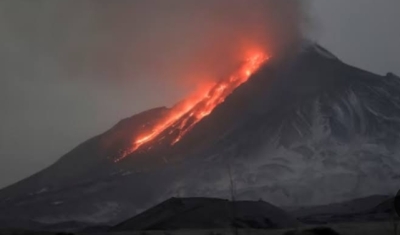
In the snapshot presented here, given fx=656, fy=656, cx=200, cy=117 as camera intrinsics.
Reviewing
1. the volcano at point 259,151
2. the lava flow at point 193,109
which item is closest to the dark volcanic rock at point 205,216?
the volcano at point 259,151

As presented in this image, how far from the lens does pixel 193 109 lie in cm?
10962

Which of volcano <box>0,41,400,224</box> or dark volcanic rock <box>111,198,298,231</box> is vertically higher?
volcano <box>0,41,400,224</box>

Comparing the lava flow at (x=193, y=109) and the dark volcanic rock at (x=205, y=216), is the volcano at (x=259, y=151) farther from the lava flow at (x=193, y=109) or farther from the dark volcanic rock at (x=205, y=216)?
the dark volcanic rock at (x=205, y=216)

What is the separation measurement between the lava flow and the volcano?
285mm

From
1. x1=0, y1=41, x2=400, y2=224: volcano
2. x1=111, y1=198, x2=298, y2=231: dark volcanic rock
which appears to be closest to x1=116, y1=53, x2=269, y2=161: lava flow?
x1=0, y1=41, x2=400, y2=224: volcano

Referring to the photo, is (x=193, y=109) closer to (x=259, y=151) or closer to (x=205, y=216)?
(x=259, y=151)

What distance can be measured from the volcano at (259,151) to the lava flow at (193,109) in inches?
11.2

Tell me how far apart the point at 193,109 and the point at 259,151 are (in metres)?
20.9

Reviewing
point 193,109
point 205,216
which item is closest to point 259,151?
point 193,109

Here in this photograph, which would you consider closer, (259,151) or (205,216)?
(205,216)

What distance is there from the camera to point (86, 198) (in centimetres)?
9312

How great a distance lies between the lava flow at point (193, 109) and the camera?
105000 millimetres

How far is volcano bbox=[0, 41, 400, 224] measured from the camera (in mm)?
87250

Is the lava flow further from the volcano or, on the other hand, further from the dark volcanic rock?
the dark volcanic rock
